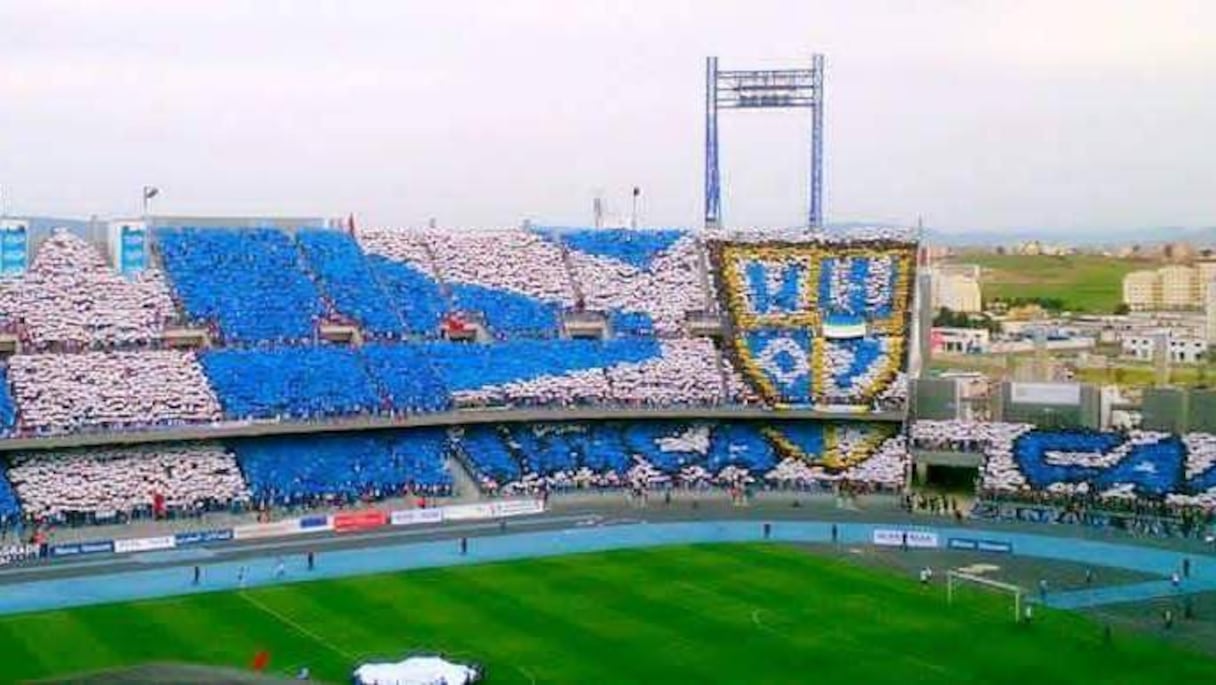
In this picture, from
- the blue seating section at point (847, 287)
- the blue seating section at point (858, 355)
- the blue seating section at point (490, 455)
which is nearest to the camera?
the blue seating section at point (490, 455)

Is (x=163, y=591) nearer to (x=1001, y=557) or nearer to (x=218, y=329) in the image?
(x=218, y=329)

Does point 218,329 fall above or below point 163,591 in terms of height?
above

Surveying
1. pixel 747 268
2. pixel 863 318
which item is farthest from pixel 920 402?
pixel 747 268

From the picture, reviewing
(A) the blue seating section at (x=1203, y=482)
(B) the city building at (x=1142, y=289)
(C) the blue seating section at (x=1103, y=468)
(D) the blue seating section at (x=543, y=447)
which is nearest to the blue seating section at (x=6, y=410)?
(D) the blue seating section at (x=543, y=447)

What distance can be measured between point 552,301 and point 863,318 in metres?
12.9

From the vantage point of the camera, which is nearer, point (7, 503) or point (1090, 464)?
point (7, 503)

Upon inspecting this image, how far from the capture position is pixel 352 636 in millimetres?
35031

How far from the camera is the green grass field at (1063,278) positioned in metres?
146

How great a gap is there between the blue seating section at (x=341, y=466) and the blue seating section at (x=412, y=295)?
6.53 metres

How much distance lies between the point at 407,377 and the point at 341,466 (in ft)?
16.9

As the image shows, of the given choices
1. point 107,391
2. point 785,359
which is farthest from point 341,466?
point 785,359

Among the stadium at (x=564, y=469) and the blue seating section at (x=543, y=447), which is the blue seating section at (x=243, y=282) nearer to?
the stadium at (x=564, y=469)

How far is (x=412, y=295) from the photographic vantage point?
207 feet

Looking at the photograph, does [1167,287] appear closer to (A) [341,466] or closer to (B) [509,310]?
(B) [509,310]
